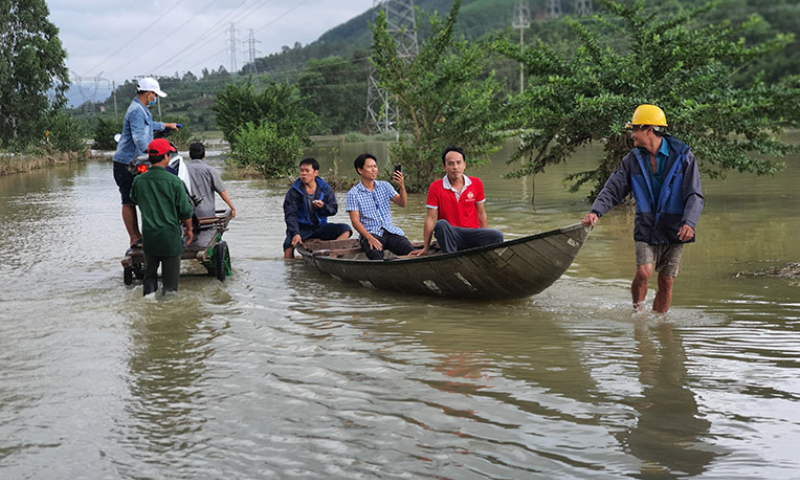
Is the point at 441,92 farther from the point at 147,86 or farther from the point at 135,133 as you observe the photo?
the point at 135,133

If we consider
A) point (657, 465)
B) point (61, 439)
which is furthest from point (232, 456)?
point (657, 465)

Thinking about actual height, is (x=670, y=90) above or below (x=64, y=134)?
below

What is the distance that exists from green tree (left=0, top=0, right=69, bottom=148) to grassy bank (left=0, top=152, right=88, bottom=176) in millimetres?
2441

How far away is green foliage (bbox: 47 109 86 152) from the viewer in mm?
43375

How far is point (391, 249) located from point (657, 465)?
18.3 feet

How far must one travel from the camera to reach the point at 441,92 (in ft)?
58.3

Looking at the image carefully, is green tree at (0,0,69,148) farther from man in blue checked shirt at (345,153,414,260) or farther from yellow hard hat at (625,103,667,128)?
yellow hard hat at (625,103,667,128)

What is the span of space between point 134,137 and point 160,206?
173cm

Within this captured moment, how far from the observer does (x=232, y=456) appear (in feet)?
13.4

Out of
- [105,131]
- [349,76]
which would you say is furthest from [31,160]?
[349,76]

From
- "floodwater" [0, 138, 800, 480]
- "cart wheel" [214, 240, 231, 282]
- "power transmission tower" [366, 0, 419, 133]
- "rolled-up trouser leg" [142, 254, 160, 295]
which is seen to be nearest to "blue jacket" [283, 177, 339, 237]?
"floodwater" [0, 138, 800, 480]

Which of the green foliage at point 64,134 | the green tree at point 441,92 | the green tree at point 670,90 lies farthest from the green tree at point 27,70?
the green tree at point 670,90

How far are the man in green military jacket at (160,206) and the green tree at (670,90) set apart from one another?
7.51 meters

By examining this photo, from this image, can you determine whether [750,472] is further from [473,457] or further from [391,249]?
[391,249]
